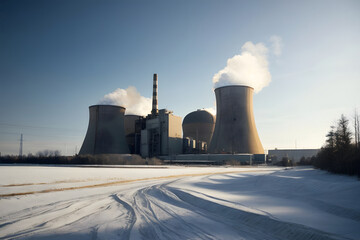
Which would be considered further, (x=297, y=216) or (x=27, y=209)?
(x=27, y=209)

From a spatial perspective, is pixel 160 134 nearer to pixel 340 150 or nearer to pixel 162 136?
pixel 162 136

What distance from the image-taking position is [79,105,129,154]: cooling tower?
32534 millimetres

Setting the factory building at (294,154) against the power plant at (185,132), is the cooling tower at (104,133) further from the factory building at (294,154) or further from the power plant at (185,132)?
the factory building at (294,154)

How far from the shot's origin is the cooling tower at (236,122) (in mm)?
27484

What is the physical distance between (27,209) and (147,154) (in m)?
34.3

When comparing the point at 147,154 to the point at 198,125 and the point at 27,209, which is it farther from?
the point at 27,209

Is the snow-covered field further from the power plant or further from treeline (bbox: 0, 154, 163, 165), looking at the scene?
treeline (bbox: 0, 154, 163, 165)

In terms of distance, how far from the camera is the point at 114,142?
33.5 m

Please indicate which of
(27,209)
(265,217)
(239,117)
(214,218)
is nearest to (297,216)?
(265,217)

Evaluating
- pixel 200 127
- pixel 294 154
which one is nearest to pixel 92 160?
pixel 200 127

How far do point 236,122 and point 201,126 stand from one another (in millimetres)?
16375

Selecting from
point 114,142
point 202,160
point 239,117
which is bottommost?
point 202,160

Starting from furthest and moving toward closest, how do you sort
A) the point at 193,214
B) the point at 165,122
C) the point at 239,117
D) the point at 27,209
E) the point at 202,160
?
the point at 165,122
the point at 202,160
the point at 239,117
the point at 27,209
the point at 193,214

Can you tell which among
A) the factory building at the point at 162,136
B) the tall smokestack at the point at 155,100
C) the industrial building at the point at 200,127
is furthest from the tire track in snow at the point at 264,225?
the industrial building at the point at 200,127
